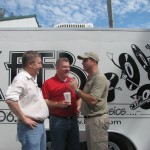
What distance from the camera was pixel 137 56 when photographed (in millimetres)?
5898

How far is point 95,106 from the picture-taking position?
182 inches

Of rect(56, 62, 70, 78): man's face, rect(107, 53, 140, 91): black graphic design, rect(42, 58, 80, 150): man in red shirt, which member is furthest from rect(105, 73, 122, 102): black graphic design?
rect(56, 62, 70, 78): man's face

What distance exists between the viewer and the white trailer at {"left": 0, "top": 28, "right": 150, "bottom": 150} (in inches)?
231

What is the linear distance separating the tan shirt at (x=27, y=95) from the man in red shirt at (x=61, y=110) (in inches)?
35.7

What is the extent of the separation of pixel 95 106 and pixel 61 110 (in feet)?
1.91

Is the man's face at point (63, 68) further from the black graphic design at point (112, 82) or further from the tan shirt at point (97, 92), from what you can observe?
the black graphic design at point (112, 82)

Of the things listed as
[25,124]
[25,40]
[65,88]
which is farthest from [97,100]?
[25,40]

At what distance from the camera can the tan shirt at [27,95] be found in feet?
12.6

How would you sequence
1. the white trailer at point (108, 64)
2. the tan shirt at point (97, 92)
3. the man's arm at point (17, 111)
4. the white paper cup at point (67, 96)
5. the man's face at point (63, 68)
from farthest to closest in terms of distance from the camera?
the white trailer at point (108, 64)
the man's face at point (63, 68)
the white paper cup at point (67, 96)
the tan shirt at point (97, 92)
the man's arm at point (17, 111)

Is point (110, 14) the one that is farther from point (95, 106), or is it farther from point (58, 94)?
point (95, 106)

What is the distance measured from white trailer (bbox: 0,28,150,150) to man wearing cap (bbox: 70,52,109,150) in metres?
1.20

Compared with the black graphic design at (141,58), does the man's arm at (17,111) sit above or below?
below

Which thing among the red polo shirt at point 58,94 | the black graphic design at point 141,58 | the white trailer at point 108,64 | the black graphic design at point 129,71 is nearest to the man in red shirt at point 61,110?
the red polo shirt at point 58,94

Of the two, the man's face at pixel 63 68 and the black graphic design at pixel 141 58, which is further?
the black graphic design at pixel 141 58
